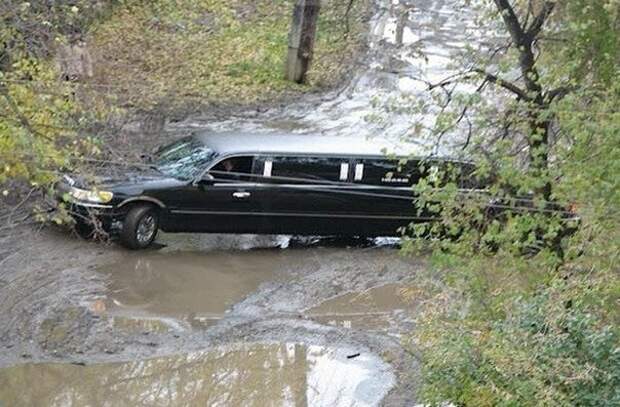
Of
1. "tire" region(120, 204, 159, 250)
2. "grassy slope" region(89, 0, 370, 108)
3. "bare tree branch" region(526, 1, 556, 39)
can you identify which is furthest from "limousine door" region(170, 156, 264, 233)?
"grassy slope" region(89, 0, 370, 108)

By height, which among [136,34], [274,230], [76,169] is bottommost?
[274,230]

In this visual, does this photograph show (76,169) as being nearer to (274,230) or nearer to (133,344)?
(133,344)

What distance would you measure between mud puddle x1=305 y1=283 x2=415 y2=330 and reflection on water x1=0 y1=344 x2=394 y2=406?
97 cm

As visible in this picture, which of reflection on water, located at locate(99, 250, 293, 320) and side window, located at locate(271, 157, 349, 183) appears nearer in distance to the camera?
reflection on water, located at locate(99, 250, 293, 320)

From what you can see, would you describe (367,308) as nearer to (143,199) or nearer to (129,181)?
(143,199)

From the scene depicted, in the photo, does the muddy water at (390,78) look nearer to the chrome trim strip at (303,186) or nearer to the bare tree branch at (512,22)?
the chrome trim strip at (303,186)

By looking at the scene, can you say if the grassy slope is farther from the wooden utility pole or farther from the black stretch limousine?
the black stretch limousine

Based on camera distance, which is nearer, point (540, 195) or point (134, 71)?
point (540, 195)

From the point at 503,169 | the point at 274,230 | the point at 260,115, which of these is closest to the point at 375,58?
the point at 260,115

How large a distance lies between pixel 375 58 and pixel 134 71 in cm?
636

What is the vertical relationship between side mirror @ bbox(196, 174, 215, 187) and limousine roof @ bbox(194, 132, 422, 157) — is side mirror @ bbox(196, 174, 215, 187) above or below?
below

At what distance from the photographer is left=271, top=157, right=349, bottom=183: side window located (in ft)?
47.4

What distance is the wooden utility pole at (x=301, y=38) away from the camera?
22.3 metres

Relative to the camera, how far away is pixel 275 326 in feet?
40.5
